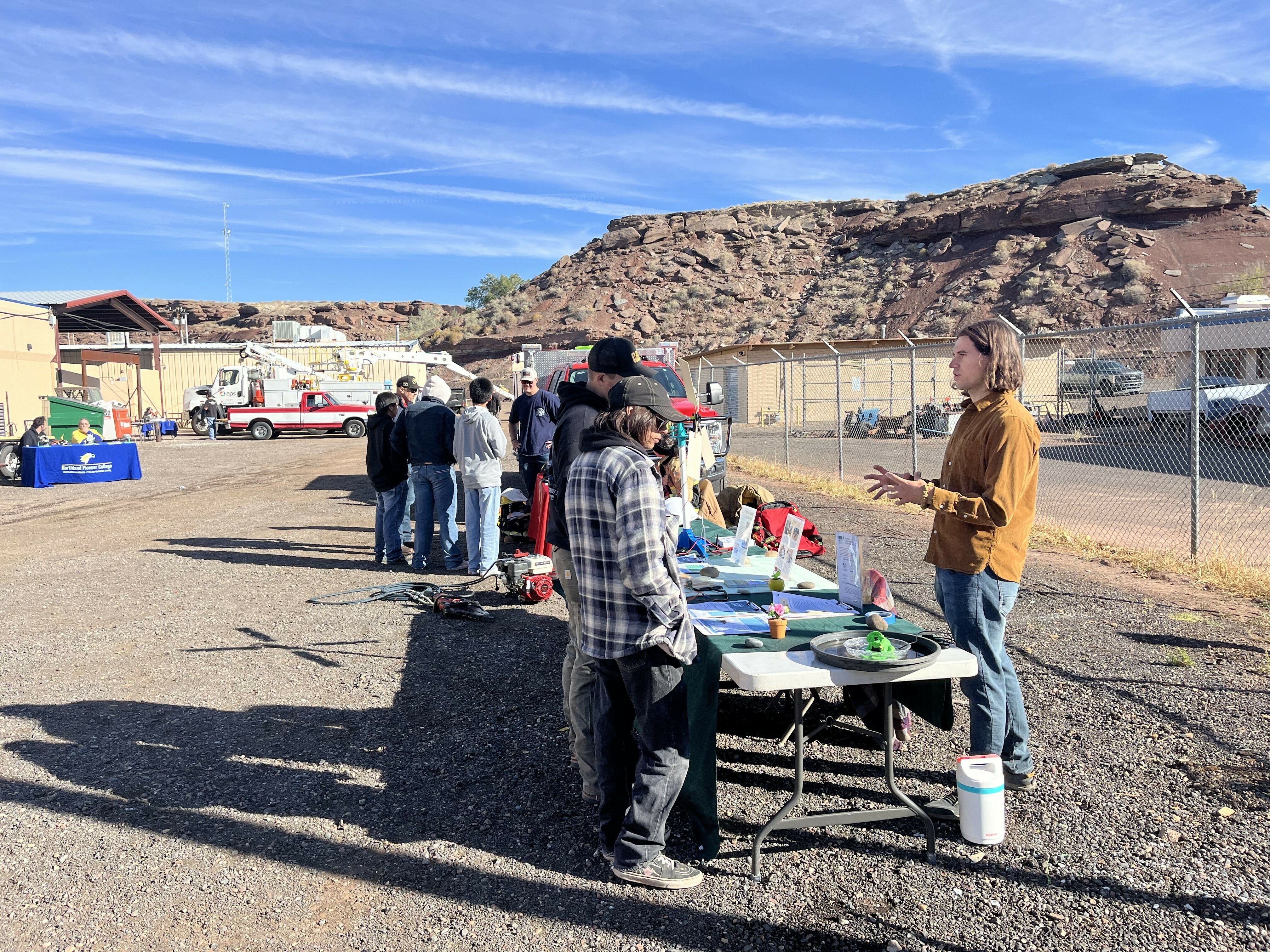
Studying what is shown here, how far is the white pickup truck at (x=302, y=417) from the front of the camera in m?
32.9

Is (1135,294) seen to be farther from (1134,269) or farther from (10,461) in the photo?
(10,461)

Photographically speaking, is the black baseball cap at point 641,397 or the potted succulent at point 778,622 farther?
the potted succulent at point 778,622

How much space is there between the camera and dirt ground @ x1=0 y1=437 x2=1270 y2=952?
3105mm

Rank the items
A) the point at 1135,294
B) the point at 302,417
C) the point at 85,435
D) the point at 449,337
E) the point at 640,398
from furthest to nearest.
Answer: the point at 449,337
the point at 1135,294
the point at 302,417
the point at 85,435
the point at 640,398

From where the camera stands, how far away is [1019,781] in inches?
155

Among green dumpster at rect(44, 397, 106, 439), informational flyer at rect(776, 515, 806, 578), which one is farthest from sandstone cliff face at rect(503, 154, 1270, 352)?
informational flyer at rect(776, 515, 806, 578)

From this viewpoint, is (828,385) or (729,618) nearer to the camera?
(729,618)

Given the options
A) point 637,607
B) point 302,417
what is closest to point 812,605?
point 637,607

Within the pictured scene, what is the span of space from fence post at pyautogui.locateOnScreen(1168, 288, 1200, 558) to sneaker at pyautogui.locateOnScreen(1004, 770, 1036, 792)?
434cm

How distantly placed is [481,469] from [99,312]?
35.2 metres

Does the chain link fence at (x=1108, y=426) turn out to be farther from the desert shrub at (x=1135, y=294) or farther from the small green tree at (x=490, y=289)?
the small green tree at (x=490, y=289)

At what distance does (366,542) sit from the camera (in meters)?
11.0

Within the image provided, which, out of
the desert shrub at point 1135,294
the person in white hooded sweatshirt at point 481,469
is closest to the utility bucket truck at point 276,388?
the person in white hooded sweatshirt at point 481,469

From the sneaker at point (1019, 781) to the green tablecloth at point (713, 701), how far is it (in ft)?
1.29
